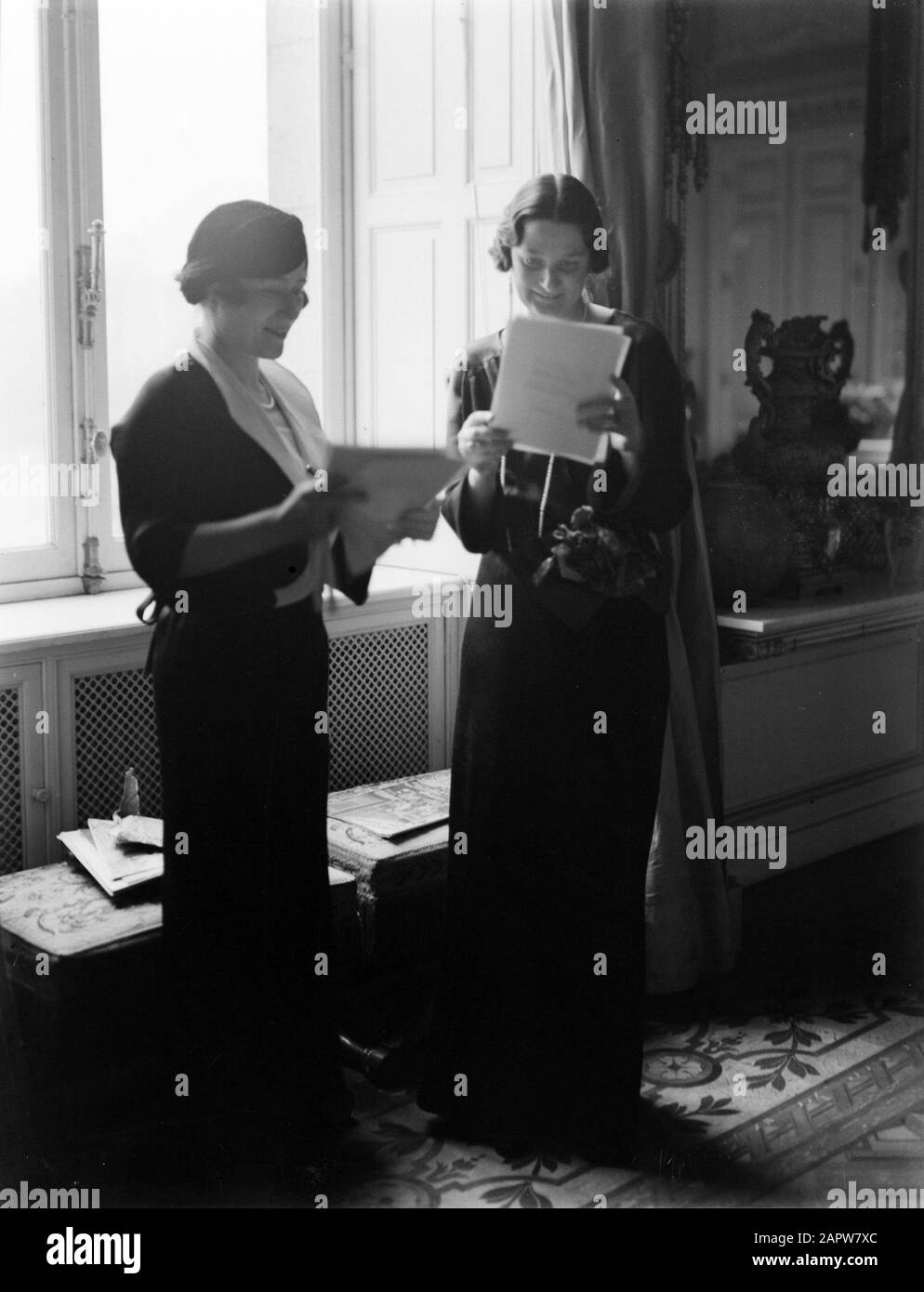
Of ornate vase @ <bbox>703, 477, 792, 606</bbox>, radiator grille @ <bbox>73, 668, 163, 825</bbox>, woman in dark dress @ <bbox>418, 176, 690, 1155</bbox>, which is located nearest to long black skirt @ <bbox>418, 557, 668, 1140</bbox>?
woman in dark dress @ <bbox>418, 176, 690, 1155</bbox>

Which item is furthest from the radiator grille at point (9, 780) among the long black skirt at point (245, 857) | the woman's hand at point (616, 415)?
the woman's hand at point (616, 415)

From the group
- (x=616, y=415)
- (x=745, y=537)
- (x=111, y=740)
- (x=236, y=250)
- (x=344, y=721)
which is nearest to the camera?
(x=236, y=250)

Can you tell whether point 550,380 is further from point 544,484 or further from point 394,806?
point 394,806

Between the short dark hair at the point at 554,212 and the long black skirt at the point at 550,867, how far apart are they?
1.70ft

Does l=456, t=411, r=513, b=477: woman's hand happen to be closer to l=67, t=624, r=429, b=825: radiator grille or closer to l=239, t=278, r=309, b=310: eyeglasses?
l=239, t=278, r=309, b=310: eyeglasses

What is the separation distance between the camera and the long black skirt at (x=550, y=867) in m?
2.43

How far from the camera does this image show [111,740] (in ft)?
8.61

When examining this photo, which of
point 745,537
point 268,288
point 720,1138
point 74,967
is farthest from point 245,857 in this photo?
point 745,537

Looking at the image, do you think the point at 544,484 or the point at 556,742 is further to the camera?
the point at 556,742

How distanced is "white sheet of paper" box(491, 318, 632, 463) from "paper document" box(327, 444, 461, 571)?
0.15m

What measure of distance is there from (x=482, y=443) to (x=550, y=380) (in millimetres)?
147

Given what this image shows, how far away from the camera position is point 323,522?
2186 millimetres

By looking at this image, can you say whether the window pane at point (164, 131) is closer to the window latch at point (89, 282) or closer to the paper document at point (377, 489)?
the window latch at point (89, 282)

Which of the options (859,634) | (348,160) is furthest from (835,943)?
(348,160)
